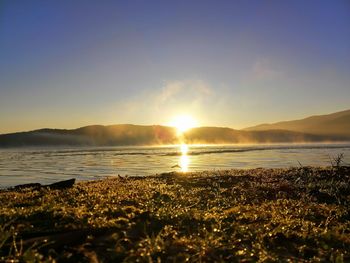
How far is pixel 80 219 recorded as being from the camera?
28.7ft

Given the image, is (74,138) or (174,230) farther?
(74,138)

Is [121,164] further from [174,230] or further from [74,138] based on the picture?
[74,138]

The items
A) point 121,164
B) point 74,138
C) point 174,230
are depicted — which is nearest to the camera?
point 174,230

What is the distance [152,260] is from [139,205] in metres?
4.80

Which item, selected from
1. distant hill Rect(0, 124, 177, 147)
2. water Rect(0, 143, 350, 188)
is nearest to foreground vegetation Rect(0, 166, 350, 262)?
water Rect(0, 143, 350, 188)

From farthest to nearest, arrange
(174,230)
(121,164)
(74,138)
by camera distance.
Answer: (74,138)
(121,164)
(174,230)

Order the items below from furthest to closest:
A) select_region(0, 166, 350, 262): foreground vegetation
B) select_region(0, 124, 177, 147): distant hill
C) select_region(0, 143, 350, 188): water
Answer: select_region(0, 124, 177, 147): distant hill
select_region(0, 143, 350, 188): water
select_region(0, 166, 350, 262): foreground vegetation

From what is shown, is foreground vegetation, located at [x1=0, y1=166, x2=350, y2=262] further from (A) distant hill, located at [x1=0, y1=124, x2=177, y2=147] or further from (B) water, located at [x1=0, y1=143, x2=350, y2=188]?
(A) distant hill, located at [x1=0, y1=124, x2=177, y2=147]

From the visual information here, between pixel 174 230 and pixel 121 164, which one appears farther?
pixel 121 164

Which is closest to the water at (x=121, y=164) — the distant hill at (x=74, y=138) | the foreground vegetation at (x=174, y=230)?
the foreground vegetation at (x=174, y=230)

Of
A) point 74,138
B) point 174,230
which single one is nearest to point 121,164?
point 174,230

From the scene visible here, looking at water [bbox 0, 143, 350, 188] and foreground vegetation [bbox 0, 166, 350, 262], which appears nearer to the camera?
foreground vegetation [bbox 0, 166, 350, 262]

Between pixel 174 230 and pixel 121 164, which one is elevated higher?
pixel 174 230

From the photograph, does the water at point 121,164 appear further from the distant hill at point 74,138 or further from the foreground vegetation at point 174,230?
the distant hill at point 74,138
